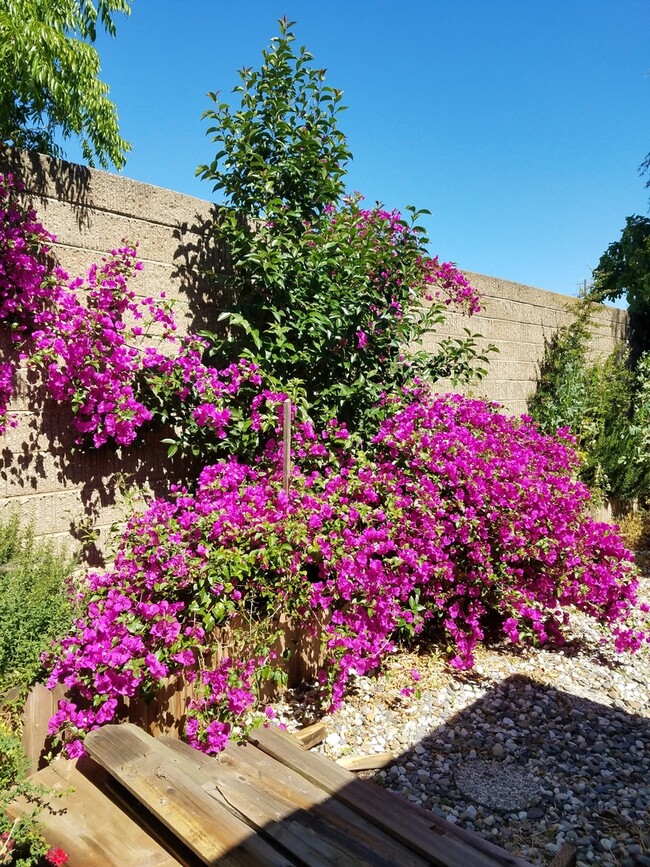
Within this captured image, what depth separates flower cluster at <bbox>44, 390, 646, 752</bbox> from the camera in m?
2.44

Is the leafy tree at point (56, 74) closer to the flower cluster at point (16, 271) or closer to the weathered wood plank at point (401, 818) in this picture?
the flower cluster at point (16, 271)

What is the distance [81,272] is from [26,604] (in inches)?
66.3

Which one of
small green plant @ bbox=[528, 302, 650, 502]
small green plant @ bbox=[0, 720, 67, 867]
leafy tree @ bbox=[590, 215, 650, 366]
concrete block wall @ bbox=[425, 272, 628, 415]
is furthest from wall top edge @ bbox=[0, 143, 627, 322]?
leafy tree @ bbox=[590, 215, 650, 366]

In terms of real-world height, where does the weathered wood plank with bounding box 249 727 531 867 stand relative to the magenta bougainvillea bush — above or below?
below

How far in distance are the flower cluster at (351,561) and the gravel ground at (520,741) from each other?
167 millimetres

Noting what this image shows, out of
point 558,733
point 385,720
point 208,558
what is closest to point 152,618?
point 208,558

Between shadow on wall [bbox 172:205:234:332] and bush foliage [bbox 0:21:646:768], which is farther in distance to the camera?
shadow on wall [bbox 172:205:234:332]

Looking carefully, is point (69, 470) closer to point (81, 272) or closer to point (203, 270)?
point (81, 272)

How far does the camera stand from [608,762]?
270 centimetres

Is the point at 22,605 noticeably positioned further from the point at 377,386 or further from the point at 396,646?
the point at 377,386

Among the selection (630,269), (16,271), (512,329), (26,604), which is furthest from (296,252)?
(630,269)

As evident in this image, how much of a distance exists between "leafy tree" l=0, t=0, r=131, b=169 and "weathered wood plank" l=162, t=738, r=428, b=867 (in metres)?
4.59

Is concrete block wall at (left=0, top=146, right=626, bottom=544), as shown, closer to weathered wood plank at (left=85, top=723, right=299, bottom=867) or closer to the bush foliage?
the bush foliage

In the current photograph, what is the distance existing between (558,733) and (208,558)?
5.62ft
